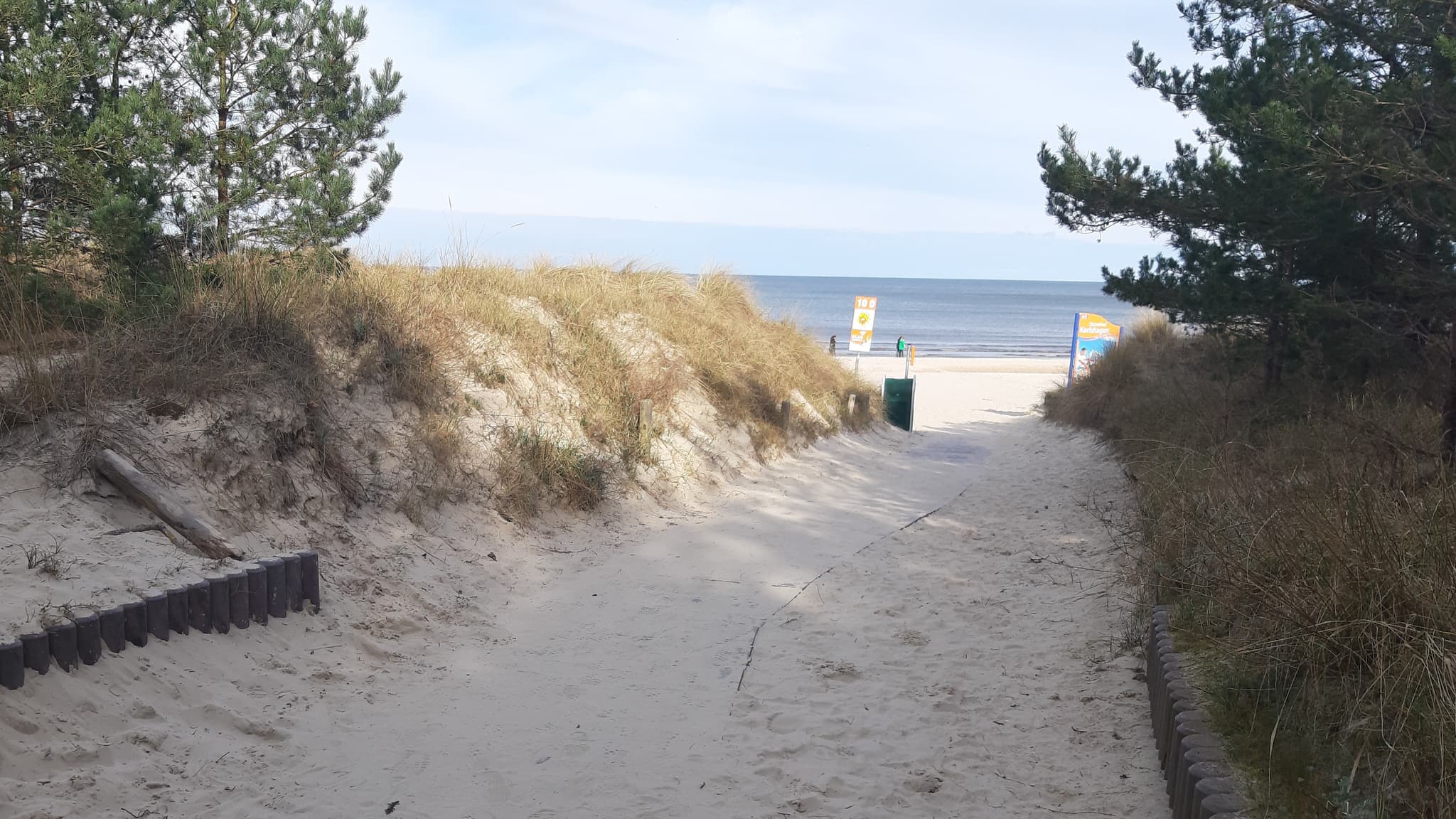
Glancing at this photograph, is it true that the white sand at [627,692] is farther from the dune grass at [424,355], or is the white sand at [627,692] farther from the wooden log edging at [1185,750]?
the dune grass at [424,355]

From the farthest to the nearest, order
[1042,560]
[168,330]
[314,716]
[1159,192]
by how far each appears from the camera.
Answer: [1159,192] → [1042,560] → [168,330] → [314,716]

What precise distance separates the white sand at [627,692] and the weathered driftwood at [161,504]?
2.35 feet

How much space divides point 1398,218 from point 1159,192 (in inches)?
93.8

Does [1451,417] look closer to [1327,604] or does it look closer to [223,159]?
[1327,604]

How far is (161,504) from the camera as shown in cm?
602

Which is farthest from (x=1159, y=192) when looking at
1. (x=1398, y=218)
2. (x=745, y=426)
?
(x=745, y=426)

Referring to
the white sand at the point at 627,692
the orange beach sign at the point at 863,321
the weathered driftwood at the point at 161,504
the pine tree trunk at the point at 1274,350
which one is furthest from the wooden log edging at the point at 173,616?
the orange beach sign at the point at 863,321

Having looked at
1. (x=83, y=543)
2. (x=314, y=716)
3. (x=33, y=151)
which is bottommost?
(x=314, y=716)

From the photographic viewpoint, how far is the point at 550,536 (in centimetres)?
887

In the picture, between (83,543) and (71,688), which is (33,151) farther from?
(71,688)

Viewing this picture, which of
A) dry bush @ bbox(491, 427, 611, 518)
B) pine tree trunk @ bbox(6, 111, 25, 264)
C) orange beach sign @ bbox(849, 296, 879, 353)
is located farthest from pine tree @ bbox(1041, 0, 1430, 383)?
orange beach sign @ bbox(849, 296, 879, 353)

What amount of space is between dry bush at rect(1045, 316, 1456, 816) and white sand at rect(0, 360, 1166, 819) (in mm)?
687

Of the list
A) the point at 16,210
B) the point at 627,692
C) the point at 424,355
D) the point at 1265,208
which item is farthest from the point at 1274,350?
the point at 16,210

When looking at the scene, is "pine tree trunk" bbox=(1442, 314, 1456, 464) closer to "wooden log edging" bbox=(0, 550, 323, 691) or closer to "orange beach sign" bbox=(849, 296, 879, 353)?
"wooden log edging" bbox=(0, 550, 323, 691)
